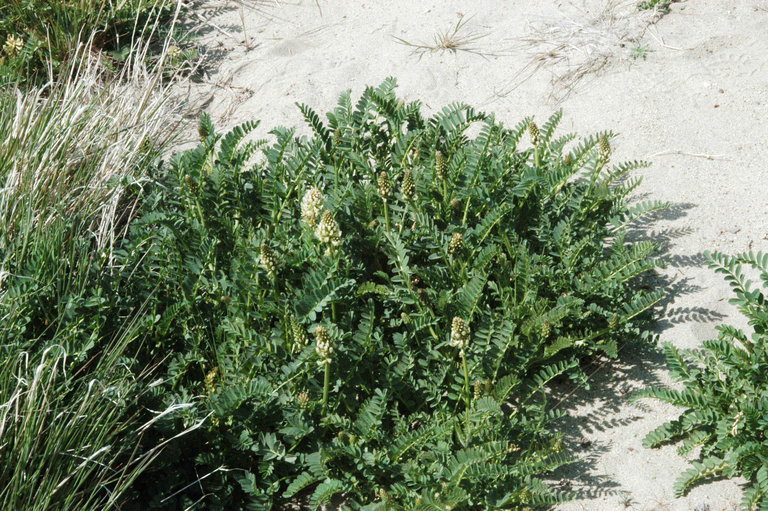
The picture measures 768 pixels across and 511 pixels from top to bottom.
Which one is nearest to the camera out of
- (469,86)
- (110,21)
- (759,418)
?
(759,418)

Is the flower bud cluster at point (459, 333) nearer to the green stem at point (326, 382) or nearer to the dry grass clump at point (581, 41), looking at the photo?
the green stem at point (326, 382)

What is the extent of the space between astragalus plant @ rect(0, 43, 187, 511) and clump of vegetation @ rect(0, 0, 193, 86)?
571mm

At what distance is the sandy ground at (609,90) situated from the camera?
353 centimetres

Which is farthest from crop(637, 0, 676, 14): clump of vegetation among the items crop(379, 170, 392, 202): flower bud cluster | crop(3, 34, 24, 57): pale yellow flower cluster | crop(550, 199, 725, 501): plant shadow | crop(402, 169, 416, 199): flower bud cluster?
crop(3, 34, 24, 57): pale yellow flower cluster

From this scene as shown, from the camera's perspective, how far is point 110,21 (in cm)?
580

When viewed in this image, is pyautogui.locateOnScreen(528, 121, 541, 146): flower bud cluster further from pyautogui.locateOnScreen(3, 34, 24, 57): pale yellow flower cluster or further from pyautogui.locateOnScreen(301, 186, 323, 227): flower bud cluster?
pyautogui.locateOnScreen(3, 34, 24, 57): pale yellow flower cluster

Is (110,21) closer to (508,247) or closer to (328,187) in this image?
(328,187)

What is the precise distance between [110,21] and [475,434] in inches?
161

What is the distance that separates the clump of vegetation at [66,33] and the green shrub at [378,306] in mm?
1693

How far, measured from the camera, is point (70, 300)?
3434 millimetres

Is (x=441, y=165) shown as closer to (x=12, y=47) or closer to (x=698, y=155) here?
(x=698, y=155)

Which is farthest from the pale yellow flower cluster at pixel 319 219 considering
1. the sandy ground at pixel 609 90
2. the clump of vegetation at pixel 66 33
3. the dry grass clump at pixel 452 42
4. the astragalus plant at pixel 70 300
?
the clump of vegetation at pixel 66 33

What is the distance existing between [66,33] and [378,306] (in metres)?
3.22

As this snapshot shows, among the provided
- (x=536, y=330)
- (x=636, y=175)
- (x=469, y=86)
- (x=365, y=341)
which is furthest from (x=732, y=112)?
(x=365, y=341)
